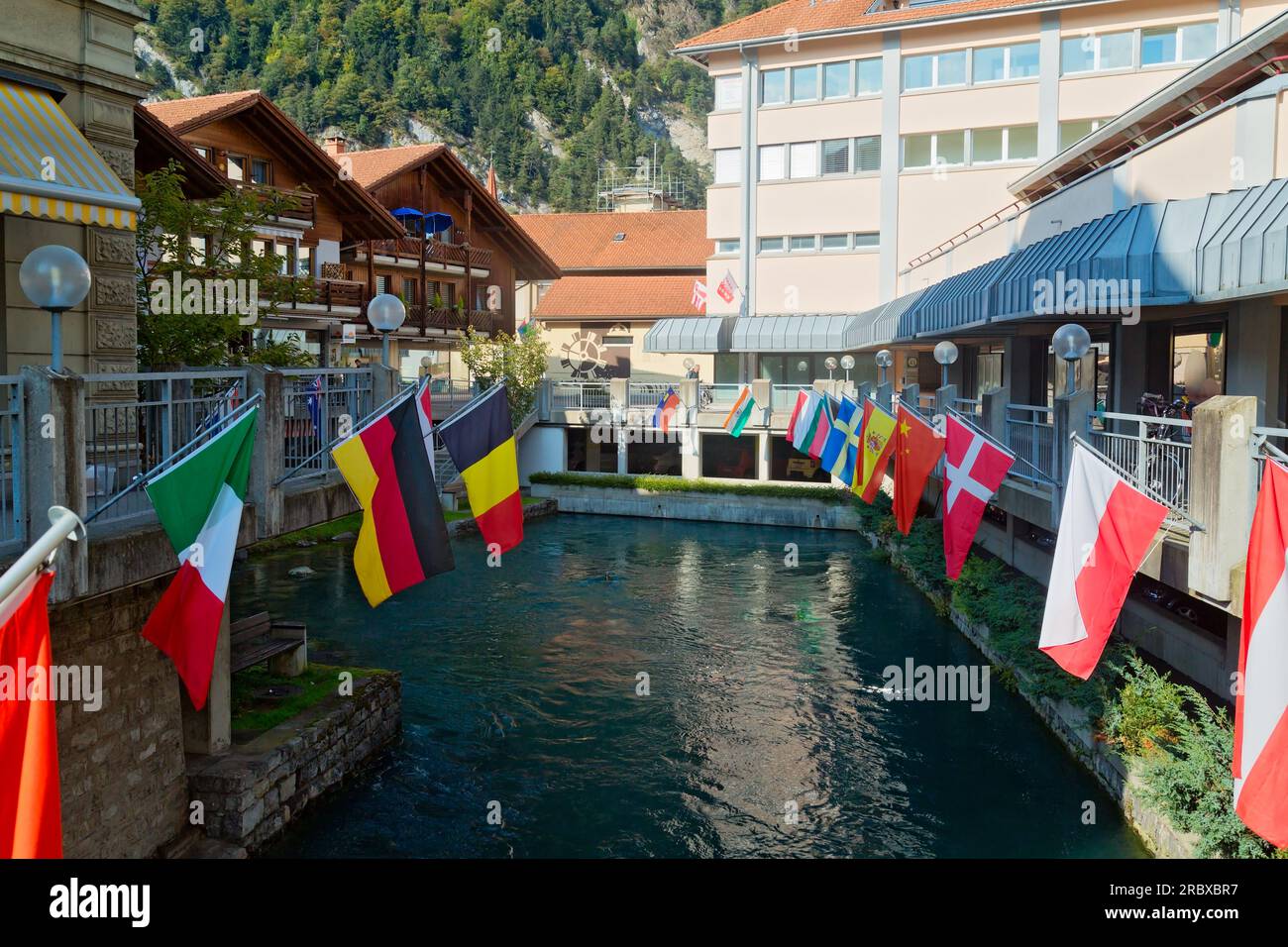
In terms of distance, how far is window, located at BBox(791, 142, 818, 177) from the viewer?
144ft

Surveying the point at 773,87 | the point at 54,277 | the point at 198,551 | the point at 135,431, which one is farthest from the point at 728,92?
the point at 54,277

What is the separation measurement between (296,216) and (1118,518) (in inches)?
1280

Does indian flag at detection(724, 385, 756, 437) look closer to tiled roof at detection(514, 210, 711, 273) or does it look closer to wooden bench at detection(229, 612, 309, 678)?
tiled roof at detection(514, 210, 711, 273)

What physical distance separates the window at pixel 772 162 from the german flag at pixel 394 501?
3499 centimetres

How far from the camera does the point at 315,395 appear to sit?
1232 centimetres

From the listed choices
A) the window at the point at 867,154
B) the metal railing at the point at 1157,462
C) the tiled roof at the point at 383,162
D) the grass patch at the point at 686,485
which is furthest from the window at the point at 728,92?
the metal railing at the point at 1157,462

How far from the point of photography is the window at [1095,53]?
128ft

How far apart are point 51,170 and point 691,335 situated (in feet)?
116

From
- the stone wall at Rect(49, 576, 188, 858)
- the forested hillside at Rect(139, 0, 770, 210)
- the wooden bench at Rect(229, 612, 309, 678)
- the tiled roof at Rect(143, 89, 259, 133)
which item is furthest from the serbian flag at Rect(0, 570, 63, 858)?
the forested hillside at Rect(139, 0, 770, 210)

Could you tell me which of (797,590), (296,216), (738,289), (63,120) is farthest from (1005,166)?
(63,120)

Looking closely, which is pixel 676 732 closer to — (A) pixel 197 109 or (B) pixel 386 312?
(B) pixel 386 312

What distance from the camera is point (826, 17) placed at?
44875mm

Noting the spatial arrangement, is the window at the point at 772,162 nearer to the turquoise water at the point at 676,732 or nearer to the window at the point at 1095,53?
the window at the point at 1095,53
